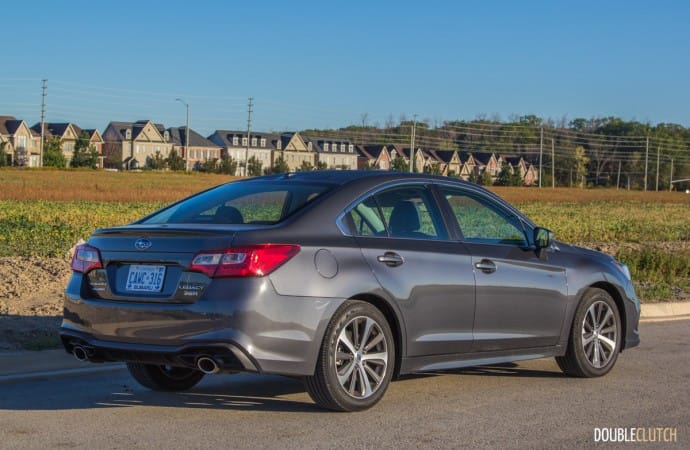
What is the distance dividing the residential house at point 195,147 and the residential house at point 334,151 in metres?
17.4

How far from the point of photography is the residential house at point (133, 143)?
150 m

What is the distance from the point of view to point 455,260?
788 centimetres

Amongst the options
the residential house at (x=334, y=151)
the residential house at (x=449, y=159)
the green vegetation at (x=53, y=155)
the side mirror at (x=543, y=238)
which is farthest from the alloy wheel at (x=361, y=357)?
the residential house at (x=449, y=159)

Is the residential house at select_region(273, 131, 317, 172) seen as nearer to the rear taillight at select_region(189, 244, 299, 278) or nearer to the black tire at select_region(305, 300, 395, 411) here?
the black tire at select_region(305, 300, 395, 411)

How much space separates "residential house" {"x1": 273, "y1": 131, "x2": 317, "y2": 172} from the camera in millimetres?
161625

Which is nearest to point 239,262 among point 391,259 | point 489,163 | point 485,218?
point 391,259

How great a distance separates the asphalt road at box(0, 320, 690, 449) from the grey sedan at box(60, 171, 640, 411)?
0.93 ft

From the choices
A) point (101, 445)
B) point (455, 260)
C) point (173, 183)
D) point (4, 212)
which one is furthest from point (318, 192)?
point (173, 183)

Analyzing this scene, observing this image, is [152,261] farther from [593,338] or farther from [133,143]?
[133,143]

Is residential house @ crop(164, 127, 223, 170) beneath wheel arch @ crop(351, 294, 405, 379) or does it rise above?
above

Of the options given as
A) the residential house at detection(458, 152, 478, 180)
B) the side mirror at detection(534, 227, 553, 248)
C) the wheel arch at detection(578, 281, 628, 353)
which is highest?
the residential house at detection(458, 152, 478, 180)

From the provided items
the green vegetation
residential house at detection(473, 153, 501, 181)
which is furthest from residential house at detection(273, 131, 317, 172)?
the green vegetation

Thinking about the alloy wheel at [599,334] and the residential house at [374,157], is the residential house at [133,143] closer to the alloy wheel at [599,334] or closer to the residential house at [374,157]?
the residential house at [374,157]

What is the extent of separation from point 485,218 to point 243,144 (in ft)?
504
